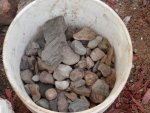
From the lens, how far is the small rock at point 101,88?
1.54 m

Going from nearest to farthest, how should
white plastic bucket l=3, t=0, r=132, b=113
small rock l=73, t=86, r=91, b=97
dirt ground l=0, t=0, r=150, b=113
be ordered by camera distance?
white plastic bucket l=3, t=0, r=132, b=113, small rock l=73, t=86, r=91, b=97, dirt ground l=0, t=0, r=150, b=113

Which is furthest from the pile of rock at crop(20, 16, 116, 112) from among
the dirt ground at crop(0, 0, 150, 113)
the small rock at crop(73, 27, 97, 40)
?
the dirt ground at crop(0, 0, 150, 113)

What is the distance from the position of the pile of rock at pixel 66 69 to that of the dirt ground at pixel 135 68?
19cm

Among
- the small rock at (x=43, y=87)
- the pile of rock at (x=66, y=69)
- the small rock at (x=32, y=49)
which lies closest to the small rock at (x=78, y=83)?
the pile of rock at (x=66, y=69)

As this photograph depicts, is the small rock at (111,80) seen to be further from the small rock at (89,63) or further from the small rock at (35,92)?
the small rock at (35,92)

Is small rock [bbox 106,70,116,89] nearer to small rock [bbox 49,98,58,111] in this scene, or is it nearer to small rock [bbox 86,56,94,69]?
small rock [bbox 86,56,94,69]

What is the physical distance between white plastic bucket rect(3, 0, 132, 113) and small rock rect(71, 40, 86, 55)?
116mm

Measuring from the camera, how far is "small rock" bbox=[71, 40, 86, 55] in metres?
1.59

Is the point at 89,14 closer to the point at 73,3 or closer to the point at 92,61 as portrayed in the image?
the point at 73,3

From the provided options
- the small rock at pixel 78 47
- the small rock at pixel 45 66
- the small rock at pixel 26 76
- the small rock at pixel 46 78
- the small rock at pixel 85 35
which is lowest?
the small rock at pixel 46 78

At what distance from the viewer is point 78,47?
159 cm

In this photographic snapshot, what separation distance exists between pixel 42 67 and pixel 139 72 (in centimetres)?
49

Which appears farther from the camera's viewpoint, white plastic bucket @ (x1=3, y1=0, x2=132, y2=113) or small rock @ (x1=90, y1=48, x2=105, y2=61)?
small rock @ (x1=90, y1=48, x2=105, y2=61)

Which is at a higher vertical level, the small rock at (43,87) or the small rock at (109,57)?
the small rock at (109,57)
